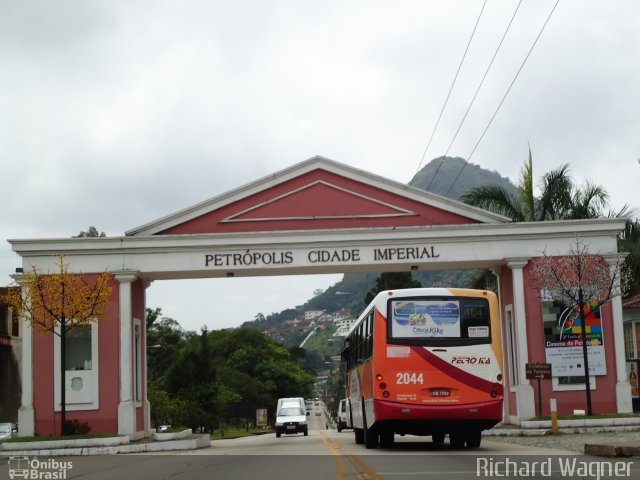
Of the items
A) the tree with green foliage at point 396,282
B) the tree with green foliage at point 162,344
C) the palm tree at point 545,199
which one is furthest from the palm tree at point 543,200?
the tree with green foliage at point 162,344

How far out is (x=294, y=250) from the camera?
95.3 ft

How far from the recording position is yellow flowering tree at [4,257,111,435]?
26.7m

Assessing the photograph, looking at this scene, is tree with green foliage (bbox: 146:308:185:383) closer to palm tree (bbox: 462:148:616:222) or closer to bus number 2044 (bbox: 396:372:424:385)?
palm tree (bbox: 462:148:616:222)

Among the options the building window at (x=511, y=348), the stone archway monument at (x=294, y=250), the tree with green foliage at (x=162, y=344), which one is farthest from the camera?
the tree with green foliage at (x=162, y=344)

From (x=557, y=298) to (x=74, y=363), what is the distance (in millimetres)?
15041

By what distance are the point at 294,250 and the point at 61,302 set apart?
284 inches

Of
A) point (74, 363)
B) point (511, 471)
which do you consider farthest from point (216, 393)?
point (511, 471)

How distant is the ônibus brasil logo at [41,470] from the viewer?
49.7 feet

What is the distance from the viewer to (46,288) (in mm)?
27281

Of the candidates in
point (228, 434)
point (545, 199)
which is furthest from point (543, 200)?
point (228, 434)

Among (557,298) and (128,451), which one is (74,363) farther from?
(557,298)

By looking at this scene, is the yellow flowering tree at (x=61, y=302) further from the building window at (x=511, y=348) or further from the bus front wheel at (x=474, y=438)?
the building window at (x=511, y=348)

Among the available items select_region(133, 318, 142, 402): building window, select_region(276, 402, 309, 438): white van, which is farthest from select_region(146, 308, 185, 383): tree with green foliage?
select_region(133, 318, 142, 402): building window

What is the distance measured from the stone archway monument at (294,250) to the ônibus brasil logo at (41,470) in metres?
7.35
